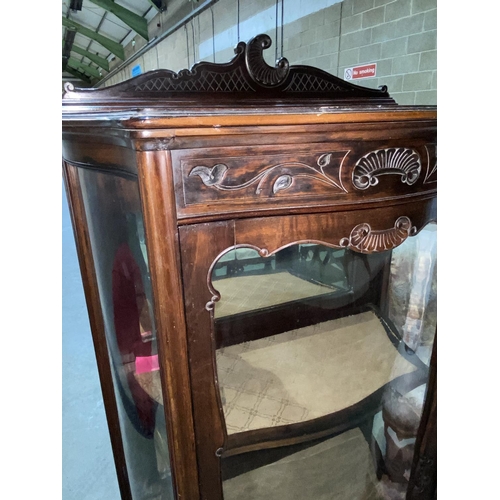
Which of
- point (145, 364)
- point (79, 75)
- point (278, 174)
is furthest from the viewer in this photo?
point (79, 75)

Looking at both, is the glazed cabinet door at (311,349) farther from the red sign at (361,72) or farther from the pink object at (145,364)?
the red sign at (361,72)

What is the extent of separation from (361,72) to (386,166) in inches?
61.9

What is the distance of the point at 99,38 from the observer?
6.12 m

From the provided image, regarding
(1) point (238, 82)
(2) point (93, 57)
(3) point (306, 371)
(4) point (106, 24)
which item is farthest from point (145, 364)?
(2) point (93, 57)

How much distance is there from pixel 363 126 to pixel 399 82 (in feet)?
4.64

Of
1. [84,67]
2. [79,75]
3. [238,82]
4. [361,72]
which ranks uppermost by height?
[79,75]

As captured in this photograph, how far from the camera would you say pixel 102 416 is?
4.57ft

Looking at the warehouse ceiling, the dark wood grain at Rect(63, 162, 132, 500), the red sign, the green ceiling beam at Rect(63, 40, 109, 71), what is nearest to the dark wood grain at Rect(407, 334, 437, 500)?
the dark wood grain at Rect(63, 162, 132, 500)

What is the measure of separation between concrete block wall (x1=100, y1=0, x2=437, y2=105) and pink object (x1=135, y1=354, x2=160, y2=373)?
1405mm

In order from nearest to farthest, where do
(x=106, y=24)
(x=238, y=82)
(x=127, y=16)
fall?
(x=238, y=82), (x=127, y=16), (x=106, y=24)

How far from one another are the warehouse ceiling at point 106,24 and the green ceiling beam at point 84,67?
749mm

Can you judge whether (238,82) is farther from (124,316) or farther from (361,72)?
(361,72)

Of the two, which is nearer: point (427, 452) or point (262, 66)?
point (427, 452)
